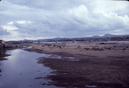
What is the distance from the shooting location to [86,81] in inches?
419

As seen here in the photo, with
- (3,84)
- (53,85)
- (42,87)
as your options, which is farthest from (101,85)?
(3,84)

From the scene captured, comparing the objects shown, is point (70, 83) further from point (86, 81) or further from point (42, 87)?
point (42, 87)

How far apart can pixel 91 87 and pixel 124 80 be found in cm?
331

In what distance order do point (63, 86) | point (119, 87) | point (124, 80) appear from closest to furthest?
1. point (119, 87)
2. point (63, 86)
3. point (124, 80)

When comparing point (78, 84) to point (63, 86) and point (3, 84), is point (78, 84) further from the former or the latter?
point (3, 84)

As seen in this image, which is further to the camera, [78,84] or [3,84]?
[3,84]

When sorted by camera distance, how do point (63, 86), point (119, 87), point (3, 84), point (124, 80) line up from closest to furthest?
point (119, 87) → point (63, 86) → point (124, 80) → point (3, 84)

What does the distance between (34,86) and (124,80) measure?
790cm

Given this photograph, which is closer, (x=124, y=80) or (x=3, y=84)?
(x=124, y=80)

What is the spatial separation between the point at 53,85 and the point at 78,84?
214 cm

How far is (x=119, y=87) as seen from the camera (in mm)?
9109

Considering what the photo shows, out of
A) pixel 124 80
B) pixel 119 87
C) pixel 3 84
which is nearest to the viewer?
pixel 119 87

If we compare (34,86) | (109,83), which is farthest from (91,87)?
(34,86)

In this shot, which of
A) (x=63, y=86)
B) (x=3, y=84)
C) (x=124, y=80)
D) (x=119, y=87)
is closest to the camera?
(x=119, y=87)
